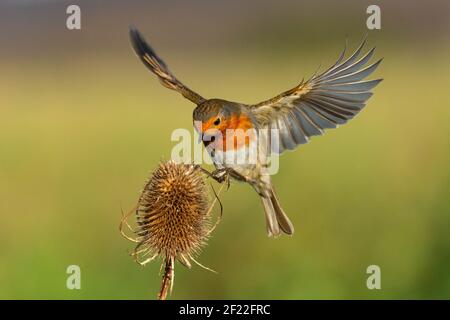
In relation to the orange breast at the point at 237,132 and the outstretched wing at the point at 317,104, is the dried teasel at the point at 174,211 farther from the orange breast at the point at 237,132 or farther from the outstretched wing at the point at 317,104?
the outstretched wing at the point at 317,104

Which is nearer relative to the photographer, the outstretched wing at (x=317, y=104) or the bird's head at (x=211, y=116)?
the bird's head at (x=211, y=116)

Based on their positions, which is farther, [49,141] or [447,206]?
[49,141]

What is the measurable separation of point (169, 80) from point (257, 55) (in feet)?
26.2

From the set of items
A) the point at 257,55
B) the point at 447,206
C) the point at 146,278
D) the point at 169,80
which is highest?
the point at 257,55

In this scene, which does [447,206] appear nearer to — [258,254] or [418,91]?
[258,254]

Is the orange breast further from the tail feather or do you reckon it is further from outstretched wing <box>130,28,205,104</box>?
the tail feather

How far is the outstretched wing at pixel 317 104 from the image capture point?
5070mm

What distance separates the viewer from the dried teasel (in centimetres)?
426

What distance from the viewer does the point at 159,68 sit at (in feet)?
18.5

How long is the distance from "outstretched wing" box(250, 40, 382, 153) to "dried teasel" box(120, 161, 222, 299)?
A: 3.25ft

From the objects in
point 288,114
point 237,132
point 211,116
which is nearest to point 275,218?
point 288,114

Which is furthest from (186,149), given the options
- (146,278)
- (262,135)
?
(146,278)

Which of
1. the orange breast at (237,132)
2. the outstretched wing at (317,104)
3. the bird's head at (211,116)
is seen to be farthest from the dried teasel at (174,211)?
the outstretched wing at (317,104)

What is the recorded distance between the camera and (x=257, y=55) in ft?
43.8
